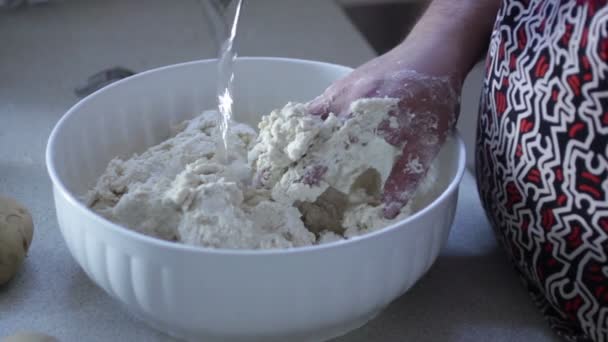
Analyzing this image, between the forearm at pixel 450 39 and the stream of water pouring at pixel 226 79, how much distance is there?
0.18 meters

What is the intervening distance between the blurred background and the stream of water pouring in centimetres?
34

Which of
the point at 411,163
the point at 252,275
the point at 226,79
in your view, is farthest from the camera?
the point at 226,79

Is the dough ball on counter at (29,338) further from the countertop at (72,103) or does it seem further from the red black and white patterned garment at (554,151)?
the red black and white patterned garment at (554,151)

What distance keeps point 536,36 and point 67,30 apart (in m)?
1.02

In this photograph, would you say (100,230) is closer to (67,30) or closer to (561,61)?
(561,61)

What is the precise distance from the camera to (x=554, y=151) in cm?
57

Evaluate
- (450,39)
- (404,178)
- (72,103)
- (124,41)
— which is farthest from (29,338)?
(124,41)

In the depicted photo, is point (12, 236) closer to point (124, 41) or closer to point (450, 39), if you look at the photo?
point (450, 39)

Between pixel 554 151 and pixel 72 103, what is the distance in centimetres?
78

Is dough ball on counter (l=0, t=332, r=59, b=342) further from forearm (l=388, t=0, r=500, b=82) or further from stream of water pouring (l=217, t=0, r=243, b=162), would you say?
forearm (l=388, t=0, r=500, b=82)

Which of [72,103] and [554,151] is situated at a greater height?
→ [554,151]

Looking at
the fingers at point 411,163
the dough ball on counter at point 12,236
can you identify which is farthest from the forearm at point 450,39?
the dough ball on counter at point 12,236

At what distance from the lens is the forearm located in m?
0.72

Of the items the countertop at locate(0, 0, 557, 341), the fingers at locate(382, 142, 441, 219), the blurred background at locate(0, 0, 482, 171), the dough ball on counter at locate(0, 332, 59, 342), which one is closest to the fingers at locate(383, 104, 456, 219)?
the fingers at locate(382, 142, 441, 219)
